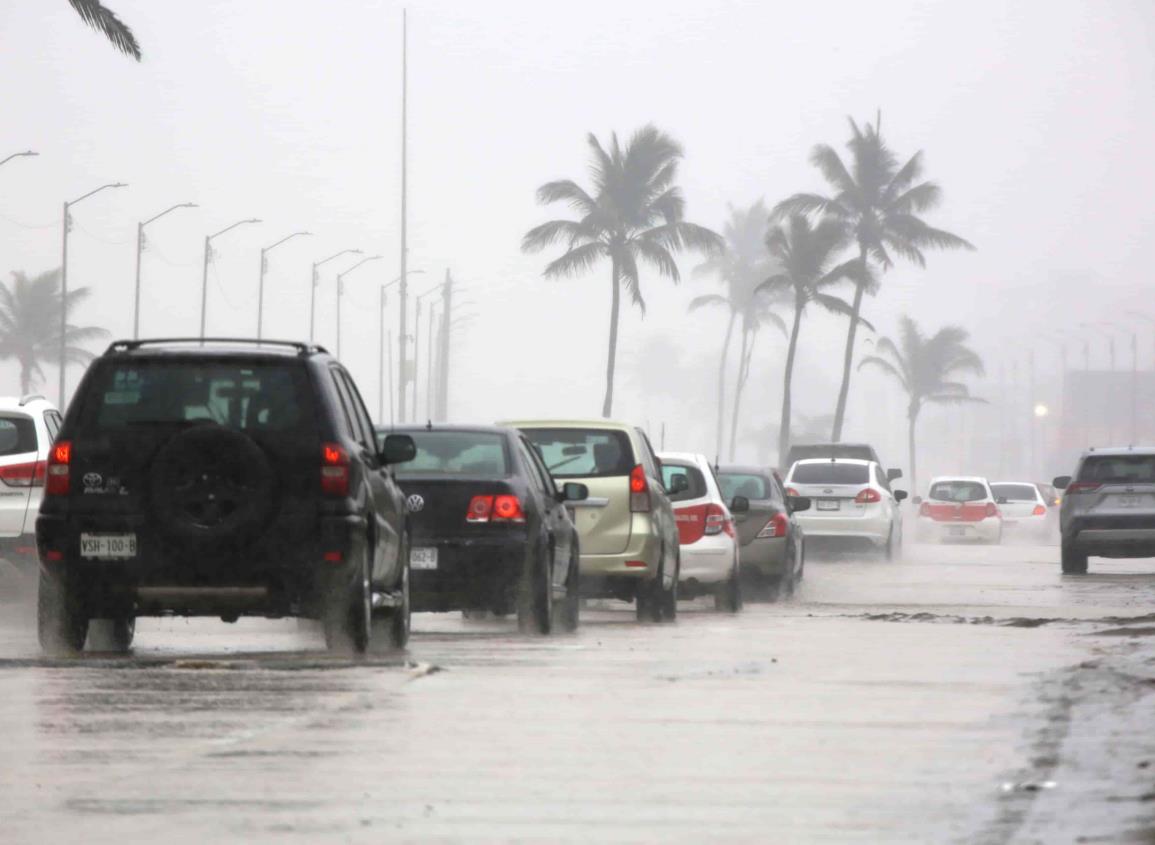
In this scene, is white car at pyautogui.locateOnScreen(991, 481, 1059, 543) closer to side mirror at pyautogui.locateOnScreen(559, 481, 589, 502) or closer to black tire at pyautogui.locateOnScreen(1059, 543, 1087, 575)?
black tire at pyautogui.locateOnScreen(1059, 543, 1087, 575)

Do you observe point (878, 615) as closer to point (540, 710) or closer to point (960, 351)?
point (540, 710)

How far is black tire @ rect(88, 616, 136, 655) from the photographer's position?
15.9m

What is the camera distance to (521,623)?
59.5ft

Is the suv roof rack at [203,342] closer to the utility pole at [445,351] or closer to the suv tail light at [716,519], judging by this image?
the suv tail light at [716,519]

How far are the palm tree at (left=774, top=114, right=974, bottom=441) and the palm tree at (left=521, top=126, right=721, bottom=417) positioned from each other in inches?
296

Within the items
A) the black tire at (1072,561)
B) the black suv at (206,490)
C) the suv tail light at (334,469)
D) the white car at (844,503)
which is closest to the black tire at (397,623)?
the black suv at (206,490)

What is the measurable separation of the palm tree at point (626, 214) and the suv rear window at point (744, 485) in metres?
59.0

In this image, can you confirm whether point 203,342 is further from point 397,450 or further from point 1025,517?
point 1025,517

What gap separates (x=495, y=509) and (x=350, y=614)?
3295 millimetres

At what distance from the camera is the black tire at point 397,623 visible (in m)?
16.0

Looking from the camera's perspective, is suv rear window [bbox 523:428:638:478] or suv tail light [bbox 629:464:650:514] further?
suv rear window [bbox 523:428:638:478]

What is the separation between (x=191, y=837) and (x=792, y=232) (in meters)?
89.0

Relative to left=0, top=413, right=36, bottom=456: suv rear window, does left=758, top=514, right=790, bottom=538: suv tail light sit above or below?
below

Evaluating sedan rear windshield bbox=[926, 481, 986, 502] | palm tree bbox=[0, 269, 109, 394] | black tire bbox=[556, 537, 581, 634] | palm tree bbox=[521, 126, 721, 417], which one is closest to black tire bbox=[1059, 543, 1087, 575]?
black tire bbox=[556, 537, 581, 634]
